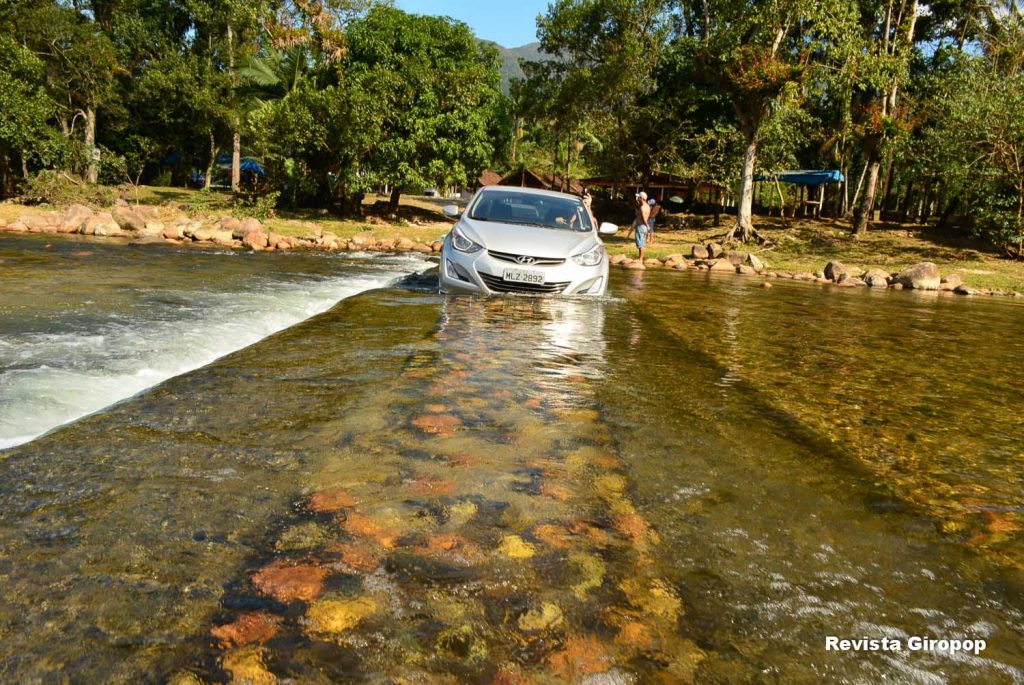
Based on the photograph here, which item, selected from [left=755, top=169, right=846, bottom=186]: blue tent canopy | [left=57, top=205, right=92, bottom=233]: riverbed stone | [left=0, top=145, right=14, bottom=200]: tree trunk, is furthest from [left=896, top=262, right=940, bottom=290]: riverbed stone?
[left=0, top=145, right=14, bottom=200]: tree trunk

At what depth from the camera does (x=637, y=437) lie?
3711mm

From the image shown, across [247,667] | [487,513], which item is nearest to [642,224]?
[487,513]

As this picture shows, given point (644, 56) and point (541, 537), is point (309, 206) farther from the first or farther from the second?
point (541, 537)

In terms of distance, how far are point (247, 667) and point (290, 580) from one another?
389 millimetres

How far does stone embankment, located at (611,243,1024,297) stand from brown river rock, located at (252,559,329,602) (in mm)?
14781

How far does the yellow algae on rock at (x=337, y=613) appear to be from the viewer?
74.1 inches

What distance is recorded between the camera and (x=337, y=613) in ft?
6.39

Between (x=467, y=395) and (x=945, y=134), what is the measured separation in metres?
23.2

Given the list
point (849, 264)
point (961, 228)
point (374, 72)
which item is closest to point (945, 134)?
point (849, 264)

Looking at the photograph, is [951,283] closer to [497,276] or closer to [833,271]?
[833,271]

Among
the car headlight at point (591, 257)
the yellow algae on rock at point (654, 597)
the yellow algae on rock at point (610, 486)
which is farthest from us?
the car headlight at point (591, 257)

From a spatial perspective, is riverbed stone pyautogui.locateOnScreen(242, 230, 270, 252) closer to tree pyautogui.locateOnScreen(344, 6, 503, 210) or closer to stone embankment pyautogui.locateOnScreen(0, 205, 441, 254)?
stone embankment pyautogui.locateOnScreen(0, 205, 441, 254)

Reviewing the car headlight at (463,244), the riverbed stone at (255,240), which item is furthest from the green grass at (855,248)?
the car headlight at (463,244)

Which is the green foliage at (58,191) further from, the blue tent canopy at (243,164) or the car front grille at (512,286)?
the blue tent canopy at (243,164)
